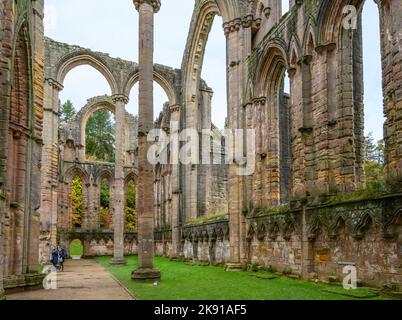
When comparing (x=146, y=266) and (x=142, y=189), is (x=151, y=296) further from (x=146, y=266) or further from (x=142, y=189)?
(x=142, y=189)

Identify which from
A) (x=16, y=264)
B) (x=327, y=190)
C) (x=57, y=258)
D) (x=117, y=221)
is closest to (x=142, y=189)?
(x=16, y=264)

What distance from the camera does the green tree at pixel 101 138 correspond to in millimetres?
44438

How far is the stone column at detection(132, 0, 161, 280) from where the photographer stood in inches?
448

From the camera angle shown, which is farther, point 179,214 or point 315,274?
point 179,214

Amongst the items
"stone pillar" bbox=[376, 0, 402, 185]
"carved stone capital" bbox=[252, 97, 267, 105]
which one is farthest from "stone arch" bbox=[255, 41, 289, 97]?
"stone pillar" bbox=[376, 0, 402, 185]

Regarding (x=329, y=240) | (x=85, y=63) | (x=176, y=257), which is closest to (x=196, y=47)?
(x=85, y=63)

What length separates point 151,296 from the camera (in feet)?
27.1

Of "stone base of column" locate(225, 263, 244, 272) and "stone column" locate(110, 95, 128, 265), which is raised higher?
"stone column" locate(110, 95, 128, 265)

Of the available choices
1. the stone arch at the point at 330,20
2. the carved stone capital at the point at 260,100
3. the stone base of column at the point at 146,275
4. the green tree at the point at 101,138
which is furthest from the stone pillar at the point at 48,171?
the green tree at the point at 101,138

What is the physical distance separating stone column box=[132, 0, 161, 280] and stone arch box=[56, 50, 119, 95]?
9.95 metres

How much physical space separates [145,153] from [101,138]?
116 ft

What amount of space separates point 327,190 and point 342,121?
160 centimetres

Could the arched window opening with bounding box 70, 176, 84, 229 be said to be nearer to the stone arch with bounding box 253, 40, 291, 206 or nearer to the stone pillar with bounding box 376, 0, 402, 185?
the stone arch with bounding box 253, 40, 291, 206

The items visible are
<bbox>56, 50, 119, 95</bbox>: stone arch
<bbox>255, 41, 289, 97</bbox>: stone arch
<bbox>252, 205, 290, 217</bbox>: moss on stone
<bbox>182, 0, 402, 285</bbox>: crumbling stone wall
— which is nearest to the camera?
<bbox>182, 0, 402, 285</bbox>: crumbling stone wall
